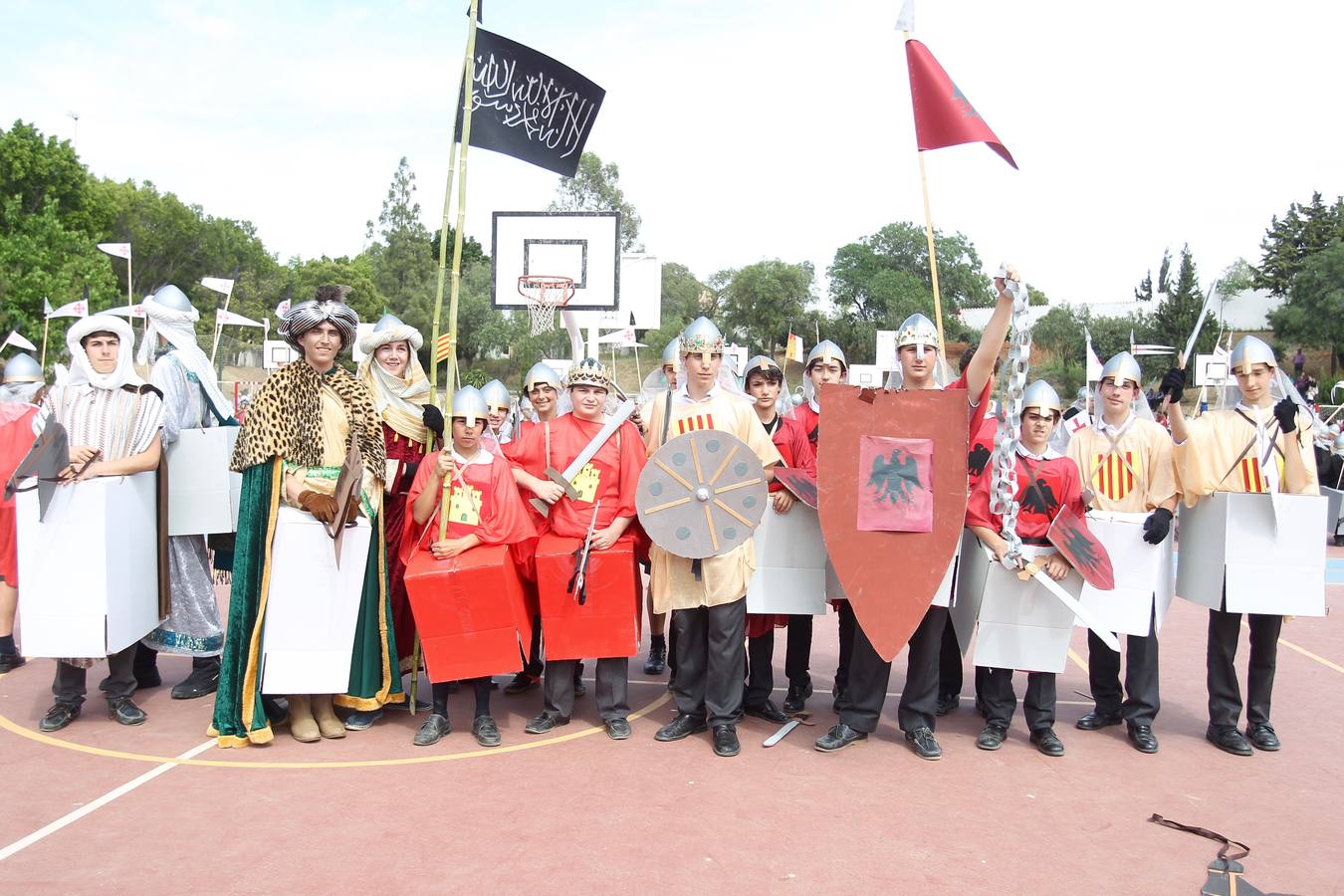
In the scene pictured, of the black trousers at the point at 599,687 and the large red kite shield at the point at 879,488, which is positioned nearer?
the large red kite shield at the point at 879,488

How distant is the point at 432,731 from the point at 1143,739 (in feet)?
11.5

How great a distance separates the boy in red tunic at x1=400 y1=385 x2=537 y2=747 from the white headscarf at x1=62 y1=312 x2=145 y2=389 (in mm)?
1616

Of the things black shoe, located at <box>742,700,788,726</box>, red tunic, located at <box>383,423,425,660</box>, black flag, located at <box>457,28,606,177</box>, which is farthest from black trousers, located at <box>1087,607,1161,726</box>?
black flag, located at <box>457,28,606,177</box>

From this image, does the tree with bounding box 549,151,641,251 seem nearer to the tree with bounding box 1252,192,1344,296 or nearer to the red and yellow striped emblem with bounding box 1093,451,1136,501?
the tree with bounding box 1252,192,1344,296

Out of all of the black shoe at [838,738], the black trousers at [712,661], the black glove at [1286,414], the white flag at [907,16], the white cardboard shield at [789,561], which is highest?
the white flag at [907,16]

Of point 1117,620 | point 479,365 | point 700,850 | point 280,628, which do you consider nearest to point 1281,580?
point 1117,620

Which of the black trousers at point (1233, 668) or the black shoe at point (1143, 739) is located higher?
the black trousers at point (1233, 668)

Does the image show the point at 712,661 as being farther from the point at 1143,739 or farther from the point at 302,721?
the point at 1143,739

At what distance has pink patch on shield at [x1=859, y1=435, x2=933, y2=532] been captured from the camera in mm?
4453

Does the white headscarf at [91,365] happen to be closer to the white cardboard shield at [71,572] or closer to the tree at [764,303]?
the white cardboard shield at [71,572]

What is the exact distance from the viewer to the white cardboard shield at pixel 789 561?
5043 mm

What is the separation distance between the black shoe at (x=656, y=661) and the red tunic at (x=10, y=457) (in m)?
3.80

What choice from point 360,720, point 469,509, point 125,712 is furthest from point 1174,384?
point 125,712

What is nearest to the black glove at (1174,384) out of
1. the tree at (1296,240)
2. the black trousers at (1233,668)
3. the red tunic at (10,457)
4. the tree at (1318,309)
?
the black trousers at (1233,668)
